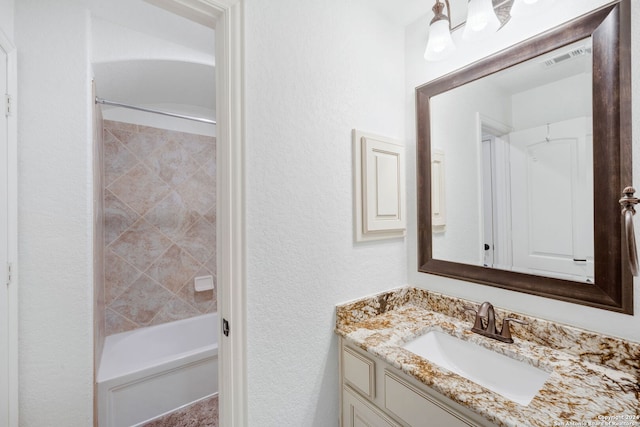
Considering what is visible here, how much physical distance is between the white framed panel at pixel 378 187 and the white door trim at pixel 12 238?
4.83 feet

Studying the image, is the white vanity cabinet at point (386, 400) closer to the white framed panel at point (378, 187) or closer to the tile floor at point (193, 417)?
the white framed panel at point (378, 187)

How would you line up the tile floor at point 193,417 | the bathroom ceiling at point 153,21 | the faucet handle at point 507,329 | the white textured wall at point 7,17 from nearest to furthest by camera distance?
the faucet handle at point 507,329 < the white textured wall at point 7,17 < the bathroom ceiling at point 153,21 < the tile floor at point 193,417

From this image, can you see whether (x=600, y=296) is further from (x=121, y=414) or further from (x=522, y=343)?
(x=121, y=414)

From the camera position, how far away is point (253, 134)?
3.08ft

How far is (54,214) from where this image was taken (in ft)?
4.12

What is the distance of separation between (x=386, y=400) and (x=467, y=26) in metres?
1.49

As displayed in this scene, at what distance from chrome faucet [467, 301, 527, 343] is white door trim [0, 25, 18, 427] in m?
1.95

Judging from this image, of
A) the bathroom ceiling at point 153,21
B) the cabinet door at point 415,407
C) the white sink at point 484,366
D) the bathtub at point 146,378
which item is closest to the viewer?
the cabinet door at point 415,407

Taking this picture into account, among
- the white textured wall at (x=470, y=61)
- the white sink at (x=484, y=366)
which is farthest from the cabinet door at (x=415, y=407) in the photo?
the white textured wall at (x=470, y=61)

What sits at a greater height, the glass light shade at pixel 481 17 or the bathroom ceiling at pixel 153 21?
the bathroom ceiling at pixel 153 21

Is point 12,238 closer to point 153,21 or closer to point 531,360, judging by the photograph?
point 153,21

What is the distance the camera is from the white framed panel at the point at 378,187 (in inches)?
47.8

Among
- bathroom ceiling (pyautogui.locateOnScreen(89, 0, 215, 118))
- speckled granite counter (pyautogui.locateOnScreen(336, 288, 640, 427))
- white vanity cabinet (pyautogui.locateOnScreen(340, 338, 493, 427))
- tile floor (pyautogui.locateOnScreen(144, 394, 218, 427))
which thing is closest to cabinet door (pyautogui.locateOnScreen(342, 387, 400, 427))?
white vanity cabinet (pyautogui.locateOnScreen(340, 338, 493, 427))

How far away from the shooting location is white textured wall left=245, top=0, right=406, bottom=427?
95 centimetres
